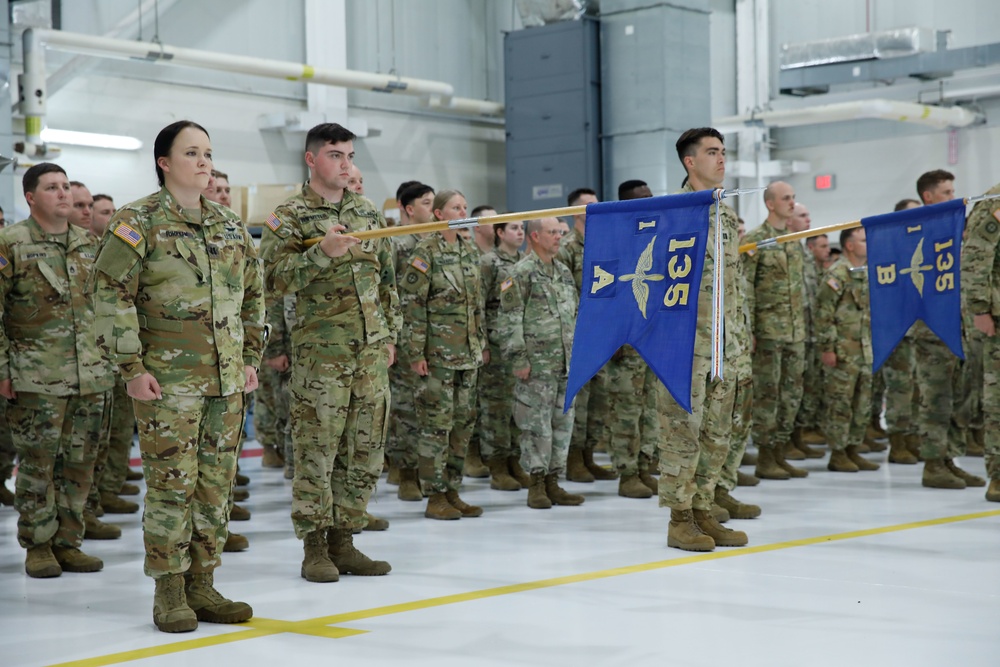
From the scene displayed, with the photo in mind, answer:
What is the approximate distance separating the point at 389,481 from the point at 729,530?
3.03 m

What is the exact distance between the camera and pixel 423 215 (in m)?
7.13

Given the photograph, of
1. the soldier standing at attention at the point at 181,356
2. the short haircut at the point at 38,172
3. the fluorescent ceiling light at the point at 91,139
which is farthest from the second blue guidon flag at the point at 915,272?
the fluorescent ceiling light at the point at 91,139

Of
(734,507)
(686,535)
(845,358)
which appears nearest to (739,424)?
(734,507)

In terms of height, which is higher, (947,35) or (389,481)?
(947,35)

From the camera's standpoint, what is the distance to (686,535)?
5.35 meters

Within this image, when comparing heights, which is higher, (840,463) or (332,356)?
(332,356)

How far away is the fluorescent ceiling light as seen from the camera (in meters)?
11.0

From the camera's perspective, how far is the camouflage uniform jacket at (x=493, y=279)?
7730 mm

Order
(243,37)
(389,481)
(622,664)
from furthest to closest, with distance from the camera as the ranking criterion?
1. (243,37)
2. (389,481)
3. (622,664)

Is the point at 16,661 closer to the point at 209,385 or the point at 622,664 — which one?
the point at 209,385

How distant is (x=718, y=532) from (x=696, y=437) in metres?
0.50

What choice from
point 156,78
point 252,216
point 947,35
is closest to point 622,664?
point 252,216

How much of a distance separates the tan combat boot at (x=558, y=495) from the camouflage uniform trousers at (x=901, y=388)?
2.78 meters

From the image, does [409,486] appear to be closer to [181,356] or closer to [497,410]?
[497,410]
